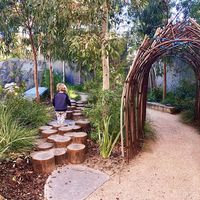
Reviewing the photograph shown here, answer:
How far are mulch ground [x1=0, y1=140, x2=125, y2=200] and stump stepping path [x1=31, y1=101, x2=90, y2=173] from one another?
160mm

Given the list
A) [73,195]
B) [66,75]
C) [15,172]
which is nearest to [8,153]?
[15,172]

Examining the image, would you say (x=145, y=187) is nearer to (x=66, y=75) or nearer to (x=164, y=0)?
(x=164, y=0)

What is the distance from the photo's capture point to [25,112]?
5.32 meters

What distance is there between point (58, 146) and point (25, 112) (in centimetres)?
156

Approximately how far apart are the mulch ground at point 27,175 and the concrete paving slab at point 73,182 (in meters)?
0.12

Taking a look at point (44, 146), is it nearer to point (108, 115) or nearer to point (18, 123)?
point (18, 123)

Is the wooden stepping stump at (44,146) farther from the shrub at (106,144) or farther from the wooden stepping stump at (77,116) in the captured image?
the wooden stepping stump at (77,116)

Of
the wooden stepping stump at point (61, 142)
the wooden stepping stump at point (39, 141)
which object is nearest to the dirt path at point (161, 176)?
the wooden stepping stump at point (61, 142)

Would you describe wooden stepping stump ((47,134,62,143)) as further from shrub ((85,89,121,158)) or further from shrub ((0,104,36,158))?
shrub ((85,89,121,158))

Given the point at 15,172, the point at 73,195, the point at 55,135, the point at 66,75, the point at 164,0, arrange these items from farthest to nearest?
1. the point at 66,75
2. the point at 164,0
3. the point at 55,135
4. the point at 15,172
5. the point at 73,195

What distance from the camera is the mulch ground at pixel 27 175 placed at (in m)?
3.02

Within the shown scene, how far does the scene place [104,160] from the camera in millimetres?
4031

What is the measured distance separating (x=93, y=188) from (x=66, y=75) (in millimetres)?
11415

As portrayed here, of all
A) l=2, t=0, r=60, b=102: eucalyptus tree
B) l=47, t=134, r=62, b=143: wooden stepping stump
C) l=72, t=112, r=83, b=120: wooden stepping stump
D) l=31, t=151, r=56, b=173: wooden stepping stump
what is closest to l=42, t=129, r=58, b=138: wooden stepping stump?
l=47, t=134, r=62, b=143: wooden stepping stump
